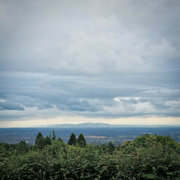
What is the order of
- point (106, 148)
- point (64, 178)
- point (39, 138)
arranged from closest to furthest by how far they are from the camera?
point (64, 178), point (106, 148), point (39, 138)

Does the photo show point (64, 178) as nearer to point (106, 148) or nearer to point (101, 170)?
point (101, 170)

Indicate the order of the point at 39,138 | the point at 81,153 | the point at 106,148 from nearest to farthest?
the point at 81,153 → the point at 106,148 → the point at 39,138

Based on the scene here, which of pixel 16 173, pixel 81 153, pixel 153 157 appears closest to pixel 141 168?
pixel 153 157

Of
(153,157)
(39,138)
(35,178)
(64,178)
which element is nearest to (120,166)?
(153,157)

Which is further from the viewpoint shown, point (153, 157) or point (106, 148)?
point (106, 148)

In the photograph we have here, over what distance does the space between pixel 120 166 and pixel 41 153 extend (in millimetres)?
2621

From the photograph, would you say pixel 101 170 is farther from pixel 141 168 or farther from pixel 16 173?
pixel 16 173

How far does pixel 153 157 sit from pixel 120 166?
1.12 meters

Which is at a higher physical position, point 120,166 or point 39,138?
point 120,166

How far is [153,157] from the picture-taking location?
251 inches

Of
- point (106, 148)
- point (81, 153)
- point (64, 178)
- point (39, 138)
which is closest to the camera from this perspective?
point (64, 178)

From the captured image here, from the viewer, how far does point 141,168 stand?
6215 mm

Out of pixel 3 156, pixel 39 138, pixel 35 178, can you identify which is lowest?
pixel 39 138

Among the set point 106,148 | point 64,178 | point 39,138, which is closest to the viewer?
point 64,178
